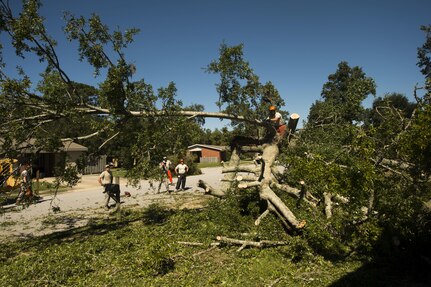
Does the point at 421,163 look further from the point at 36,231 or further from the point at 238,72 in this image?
the point at 36,231

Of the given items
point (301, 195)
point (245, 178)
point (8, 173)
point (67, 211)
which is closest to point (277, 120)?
point (245, 178)

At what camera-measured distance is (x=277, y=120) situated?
406 inches

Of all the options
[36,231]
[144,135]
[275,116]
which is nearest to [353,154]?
[275,116]

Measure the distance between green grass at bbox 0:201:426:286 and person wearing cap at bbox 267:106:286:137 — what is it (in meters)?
3.35

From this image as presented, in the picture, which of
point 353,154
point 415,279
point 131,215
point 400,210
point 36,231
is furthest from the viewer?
point 131,215

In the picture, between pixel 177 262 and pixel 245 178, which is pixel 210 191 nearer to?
pixel 245 178

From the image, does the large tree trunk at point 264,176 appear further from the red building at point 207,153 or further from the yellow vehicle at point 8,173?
the red building at point 207,153

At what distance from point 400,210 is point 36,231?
1064cm

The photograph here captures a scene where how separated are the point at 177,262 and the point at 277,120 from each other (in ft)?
19.3

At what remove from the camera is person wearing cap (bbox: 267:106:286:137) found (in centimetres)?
1014

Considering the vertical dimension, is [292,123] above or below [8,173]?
above

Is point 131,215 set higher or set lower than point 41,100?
lower

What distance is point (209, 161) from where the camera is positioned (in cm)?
5159

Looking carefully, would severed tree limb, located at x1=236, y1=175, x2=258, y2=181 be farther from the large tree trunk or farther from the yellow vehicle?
the yellow vehicle
